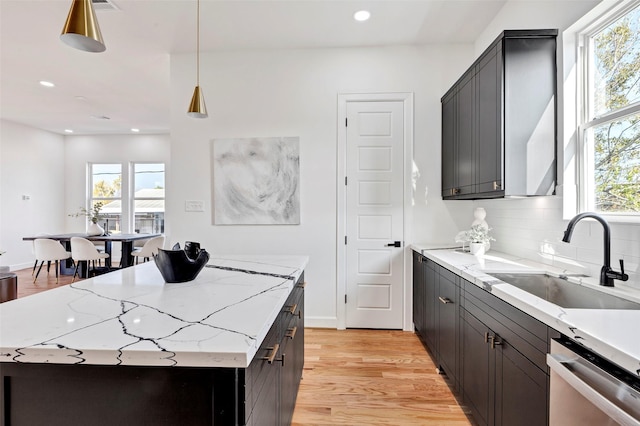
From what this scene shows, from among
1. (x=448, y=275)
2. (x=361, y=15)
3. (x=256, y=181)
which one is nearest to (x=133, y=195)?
(x=256, y=181)

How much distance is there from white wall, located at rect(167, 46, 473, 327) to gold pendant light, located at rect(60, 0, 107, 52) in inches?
85.1

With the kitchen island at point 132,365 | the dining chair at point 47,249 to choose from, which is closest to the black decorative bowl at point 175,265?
the kitchen island at point 132,365

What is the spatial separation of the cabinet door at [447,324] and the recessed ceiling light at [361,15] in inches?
91.0

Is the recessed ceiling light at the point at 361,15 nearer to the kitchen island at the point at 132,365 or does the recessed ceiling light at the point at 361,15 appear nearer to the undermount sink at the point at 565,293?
the undermount sink at the point at 565,293

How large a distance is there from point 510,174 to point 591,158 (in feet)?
1.40

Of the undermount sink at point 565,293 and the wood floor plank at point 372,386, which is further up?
the undermount sink at point 565,293

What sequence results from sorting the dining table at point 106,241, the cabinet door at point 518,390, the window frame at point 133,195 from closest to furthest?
the cabinet door at point 518,390 < the dining table at point 106,241 < the window frame at point 133,195

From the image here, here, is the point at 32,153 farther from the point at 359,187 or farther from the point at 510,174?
the point at 510,174

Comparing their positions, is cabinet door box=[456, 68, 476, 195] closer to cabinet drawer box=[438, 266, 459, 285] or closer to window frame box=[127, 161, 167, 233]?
cabinet drawer box=[438, 266, 459, 285]

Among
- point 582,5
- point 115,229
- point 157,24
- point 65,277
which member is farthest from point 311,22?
point 115,229

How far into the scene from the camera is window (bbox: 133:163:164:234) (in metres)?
7.65

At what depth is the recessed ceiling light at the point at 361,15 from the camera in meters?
2.79

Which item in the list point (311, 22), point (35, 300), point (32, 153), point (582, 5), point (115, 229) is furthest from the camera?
point (115, 229)

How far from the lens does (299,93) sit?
11.2 ft
